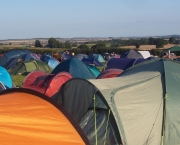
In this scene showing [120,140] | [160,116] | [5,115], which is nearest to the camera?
[5,115]

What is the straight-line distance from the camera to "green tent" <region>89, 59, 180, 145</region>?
653 cm

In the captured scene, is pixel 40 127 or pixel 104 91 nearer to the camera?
pixel 40 127

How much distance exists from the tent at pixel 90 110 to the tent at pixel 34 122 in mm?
1034

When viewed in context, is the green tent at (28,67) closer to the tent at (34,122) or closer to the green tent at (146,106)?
the green tent at (146,106)

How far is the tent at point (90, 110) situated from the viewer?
6.50m

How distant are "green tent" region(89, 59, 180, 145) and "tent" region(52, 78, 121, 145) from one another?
5.5 inches

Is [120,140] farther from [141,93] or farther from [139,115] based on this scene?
[141,93]

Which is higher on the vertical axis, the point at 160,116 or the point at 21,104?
the point at 21,104

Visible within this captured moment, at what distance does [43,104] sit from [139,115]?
193 cm

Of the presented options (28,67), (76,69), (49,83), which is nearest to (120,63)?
(76,69)

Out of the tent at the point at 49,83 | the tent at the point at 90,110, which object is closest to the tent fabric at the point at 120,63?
the tent at the point at 49,83

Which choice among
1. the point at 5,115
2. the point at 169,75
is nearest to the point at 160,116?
the point at 169,75

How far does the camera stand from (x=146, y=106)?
6.92 meters

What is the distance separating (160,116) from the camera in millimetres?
6914
